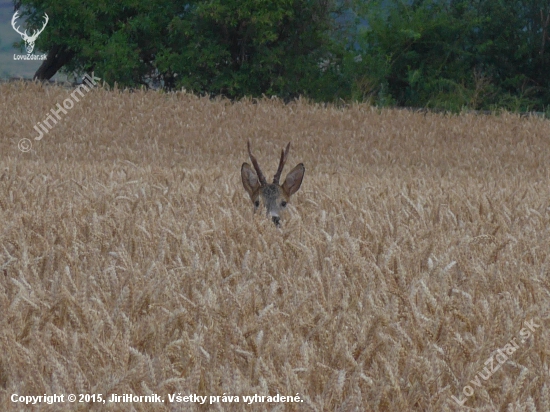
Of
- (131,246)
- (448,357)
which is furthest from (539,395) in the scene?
(131,246)

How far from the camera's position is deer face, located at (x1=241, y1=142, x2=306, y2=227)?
19.2ft

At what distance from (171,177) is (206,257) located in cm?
397

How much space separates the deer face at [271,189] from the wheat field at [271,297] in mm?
133

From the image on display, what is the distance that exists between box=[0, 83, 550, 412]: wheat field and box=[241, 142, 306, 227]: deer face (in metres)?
0.13

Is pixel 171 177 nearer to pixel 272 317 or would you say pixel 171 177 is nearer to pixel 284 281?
pixel 284 281
